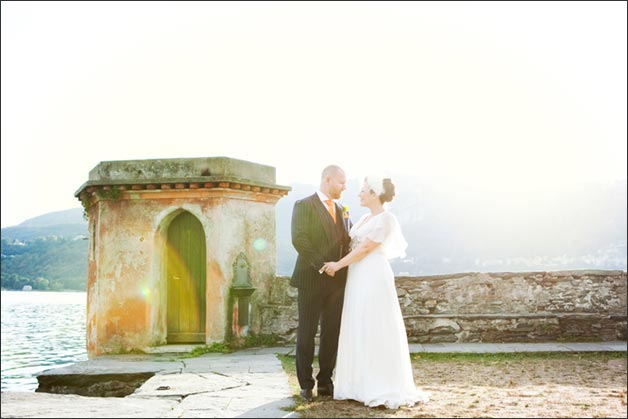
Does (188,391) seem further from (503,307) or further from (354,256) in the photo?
(503,307)

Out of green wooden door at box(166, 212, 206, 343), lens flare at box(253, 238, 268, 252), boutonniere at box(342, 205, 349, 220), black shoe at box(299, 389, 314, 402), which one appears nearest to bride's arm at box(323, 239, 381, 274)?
boutonniere at box(342, 205, 349, 220)

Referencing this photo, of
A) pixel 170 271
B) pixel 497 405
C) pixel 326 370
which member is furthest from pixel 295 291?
pixel 497 405

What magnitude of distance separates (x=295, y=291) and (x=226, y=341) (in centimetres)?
150

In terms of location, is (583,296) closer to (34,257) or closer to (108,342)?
(108,342)

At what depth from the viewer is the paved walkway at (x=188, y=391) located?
14.1ft

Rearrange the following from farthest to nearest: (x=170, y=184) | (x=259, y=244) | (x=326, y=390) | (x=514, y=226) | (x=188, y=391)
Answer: (x=514, y=226)
(x=259, y=244)
(x=170, y=184)
(x=188, y=391)
(x=326, y=390)

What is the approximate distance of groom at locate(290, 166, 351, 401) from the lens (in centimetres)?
523

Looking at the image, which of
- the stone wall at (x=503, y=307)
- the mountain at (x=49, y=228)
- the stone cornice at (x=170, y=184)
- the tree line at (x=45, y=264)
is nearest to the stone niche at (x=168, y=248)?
the stone cornice at (x=170, y=184)

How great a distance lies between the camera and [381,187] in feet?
17.5

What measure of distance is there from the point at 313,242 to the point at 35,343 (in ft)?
161

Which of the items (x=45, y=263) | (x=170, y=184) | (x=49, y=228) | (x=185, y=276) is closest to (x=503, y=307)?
(x=185, y=276)

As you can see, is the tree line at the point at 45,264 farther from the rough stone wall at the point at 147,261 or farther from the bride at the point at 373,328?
the bride at the point at 373,328

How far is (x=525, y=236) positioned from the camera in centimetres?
11975

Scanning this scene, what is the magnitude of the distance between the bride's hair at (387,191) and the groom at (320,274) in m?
0.38
